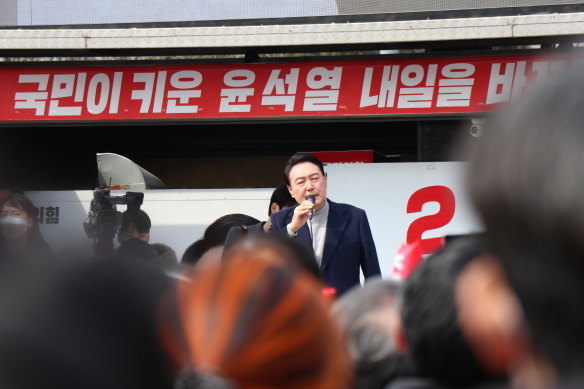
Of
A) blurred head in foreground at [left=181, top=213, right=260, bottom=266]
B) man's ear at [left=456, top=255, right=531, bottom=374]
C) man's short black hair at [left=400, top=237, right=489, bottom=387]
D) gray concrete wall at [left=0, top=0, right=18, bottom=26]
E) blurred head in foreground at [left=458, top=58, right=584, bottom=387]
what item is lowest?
blurred head in foreground at [left=181, top=213, right=260, bottom=266]

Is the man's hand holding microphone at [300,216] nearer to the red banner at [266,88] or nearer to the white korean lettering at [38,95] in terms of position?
the red banner at [266,88]

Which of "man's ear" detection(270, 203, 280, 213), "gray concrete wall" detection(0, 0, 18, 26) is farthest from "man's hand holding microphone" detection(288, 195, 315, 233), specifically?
"gray concrete wall" detection(0, 0, 18, 26)

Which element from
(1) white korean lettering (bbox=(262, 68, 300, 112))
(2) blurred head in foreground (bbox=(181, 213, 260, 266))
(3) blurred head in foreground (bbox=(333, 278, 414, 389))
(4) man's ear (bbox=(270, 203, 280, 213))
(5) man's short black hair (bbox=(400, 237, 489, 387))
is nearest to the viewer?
(5) man's short black hair (bbox=(400, 237, 489, 387))

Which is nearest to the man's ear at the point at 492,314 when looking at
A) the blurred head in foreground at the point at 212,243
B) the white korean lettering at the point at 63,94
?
the blurred head in foreground at the point at 212,243

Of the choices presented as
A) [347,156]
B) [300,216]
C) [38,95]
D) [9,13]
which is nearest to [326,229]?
[300,216]

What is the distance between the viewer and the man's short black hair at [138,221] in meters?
6.42

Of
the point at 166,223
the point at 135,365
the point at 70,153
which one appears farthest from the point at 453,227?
the point at 135,365

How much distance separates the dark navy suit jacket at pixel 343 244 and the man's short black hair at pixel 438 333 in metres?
2.70

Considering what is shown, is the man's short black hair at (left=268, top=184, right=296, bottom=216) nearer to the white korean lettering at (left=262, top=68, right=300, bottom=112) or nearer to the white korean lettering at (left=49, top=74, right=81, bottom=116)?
the white korean lettering at (left=262, top=68, right=300, bottom=112)

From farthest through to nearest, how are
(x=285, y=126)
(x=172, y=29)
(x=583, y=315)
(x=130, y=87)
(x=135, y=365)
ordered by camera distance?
(x=285, y=126), (x=130, y=87), (x=172, y=29), (x=135, y=365), (x=583, y=315)

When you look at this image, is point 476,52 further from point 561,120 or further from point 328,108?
point 561,120

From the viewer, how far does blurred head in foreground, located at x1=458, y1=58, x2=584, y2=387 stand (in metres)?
0.64

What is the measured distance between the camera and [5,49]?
22.0 feet

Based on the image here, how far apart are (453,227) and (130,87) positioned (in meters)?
2.85
